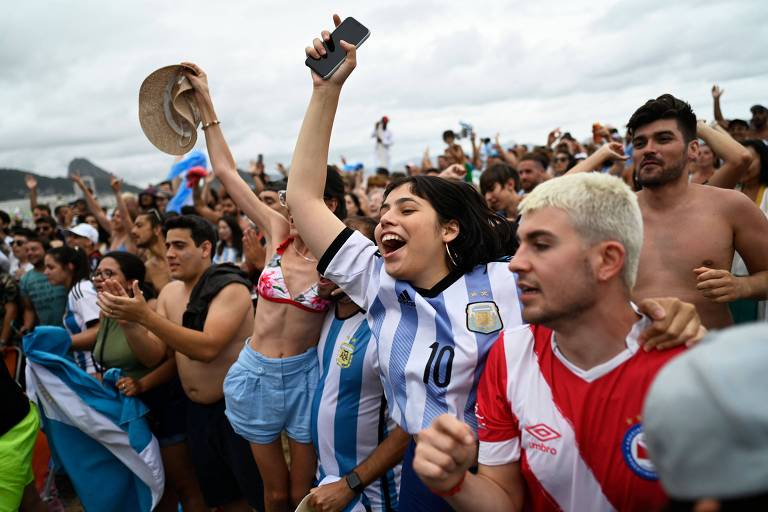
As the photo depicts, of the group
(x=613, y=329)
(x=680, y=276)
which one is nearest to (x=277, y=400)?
(x=613, y=329)

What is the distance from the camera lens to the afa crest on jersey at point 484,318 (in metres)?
2.05

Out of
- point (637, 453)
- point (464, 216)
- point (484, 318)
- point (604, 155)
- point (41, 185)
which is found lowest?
point (637, 453)

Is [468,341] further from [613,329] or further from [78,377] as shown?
[78,377]

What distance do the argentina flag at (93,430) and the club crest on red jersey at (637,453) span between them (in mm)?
3293

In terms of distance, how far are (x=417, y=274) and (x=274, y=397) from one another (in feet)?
3.92

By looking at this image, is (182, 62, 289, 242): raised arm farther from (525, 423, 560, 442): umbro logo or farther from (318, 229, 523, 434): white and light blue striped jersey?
(525, 423, 560, 442): umbro logo

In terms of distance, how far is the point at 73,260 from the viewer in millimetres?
5312

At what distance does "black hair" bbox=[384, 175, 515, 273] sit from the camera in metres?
2.32

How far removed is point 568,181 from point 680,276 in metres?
1.74

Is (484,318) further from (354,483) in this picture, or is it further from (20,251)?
(20,251)

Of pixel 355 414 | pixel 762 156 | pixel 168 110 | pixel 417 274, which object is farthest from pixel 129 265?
pixel 762 156

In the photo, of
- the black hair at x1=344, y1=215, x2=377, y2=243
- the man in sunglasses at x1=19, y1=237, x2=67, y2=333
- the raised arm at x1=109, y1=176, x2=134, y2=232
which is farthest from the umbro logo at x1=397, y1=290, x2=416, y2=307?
the raised arm at x1=109, y1=176, x2=134, y2=232

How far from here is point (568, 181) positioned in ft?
5.39

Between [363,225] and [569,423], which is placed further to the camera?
[363,225]
